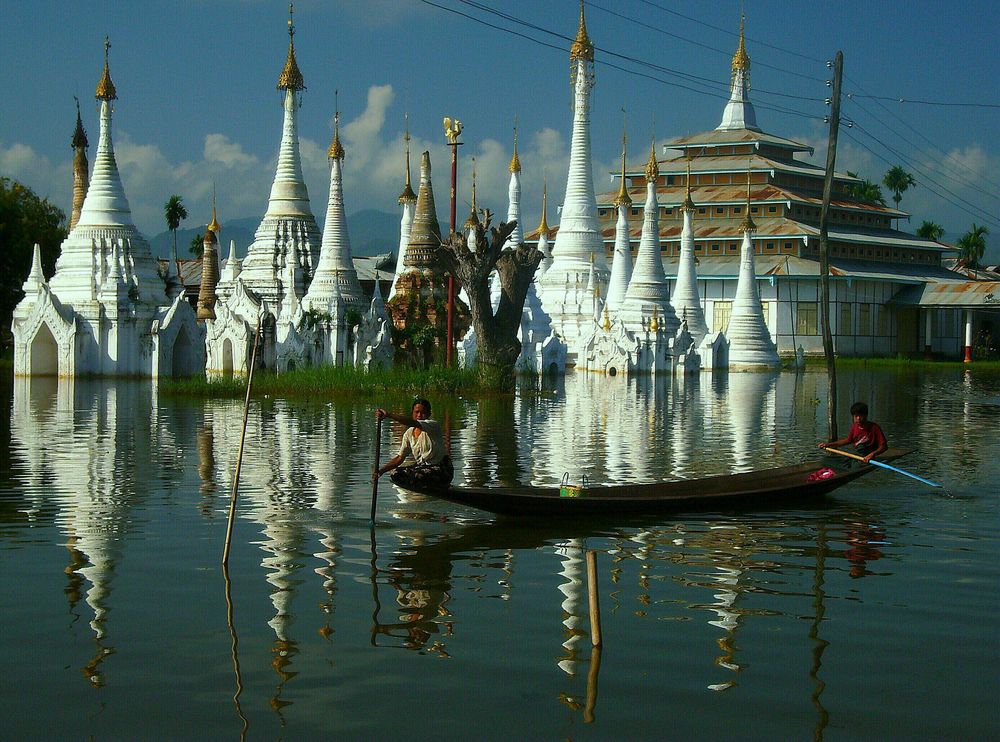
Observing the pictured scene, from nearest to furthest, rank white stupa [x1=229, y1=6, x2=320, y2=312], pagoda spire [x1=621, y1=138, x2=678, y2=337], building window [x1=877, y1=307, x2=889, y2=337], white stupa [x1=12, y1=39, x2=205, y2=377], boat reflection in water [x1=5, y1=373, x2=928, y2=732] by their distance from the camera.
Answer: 1. boat reflection in water [x1=5, y1=373, x2=928, y2=732]
2. white stupa [x1=12, y1=39, x2=205, y2=377]
3. white stupa [x1=229, y1=6, x2=320, y2=312]
4. pagoda spire [x1=621, y1=138, x2=678, y2=337]
5. building window [x1=877, y1=307, x2=889, y2=337]

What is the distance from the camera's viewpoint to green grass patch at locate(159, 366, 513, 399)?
1298 inches

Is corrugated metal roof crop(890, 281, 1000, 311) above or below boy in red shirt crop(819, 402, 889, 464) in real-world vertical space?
above

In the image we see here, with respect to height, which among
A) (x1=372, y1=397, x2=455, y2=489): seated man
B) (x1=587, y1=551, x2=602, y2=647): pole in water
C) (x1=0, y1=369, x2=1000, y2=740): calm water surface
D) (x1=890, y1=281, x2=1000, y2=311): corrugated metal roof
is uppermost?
(x1=890, y1=281, x2=1000, y2=311): corrugated metal roof

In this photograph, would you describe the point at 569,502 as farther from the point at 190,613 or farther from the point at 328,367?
the point at 328,367

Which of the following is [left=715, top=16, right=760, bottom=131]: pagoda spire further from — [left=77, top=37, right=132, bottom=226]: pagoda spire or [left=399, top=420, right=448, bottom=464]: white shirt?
[left=399, top=420, right=448, bottom=464]: white shirt

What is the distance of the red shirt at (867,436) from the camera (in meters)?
15.9

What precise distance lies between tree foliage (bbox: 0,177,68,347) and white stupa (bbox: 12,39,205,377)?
36.9 ft

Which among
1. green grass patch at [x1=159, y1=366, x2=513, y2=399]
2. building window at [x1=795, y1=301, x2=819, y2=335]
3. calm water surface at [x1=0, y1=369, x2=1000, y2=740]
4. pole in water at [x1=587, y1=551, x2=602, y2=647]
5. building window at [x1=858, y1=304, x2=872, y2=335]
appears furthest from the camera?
building window at [x1=858, y1=304, x2=872, y2=335]

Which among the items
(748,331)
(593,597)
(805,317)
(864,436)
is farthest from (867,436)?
(805,317)

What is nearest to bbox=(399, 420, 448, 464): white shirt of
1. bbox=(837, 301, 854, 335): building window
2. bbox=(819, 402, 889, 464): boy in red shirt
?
bbox=(819, 402, 889, 464): boy in red shirt

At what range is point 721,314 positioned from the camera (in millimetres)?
72125

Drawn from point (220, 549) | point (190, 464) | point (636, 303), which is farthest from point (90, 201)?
point (220, 549)

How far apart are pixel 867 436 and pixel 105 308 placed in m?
33.4

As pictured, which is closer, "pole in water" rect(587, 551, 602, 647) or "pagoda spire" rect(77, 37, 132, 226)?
"pole in water" rect(587, 551, 602, 647)
